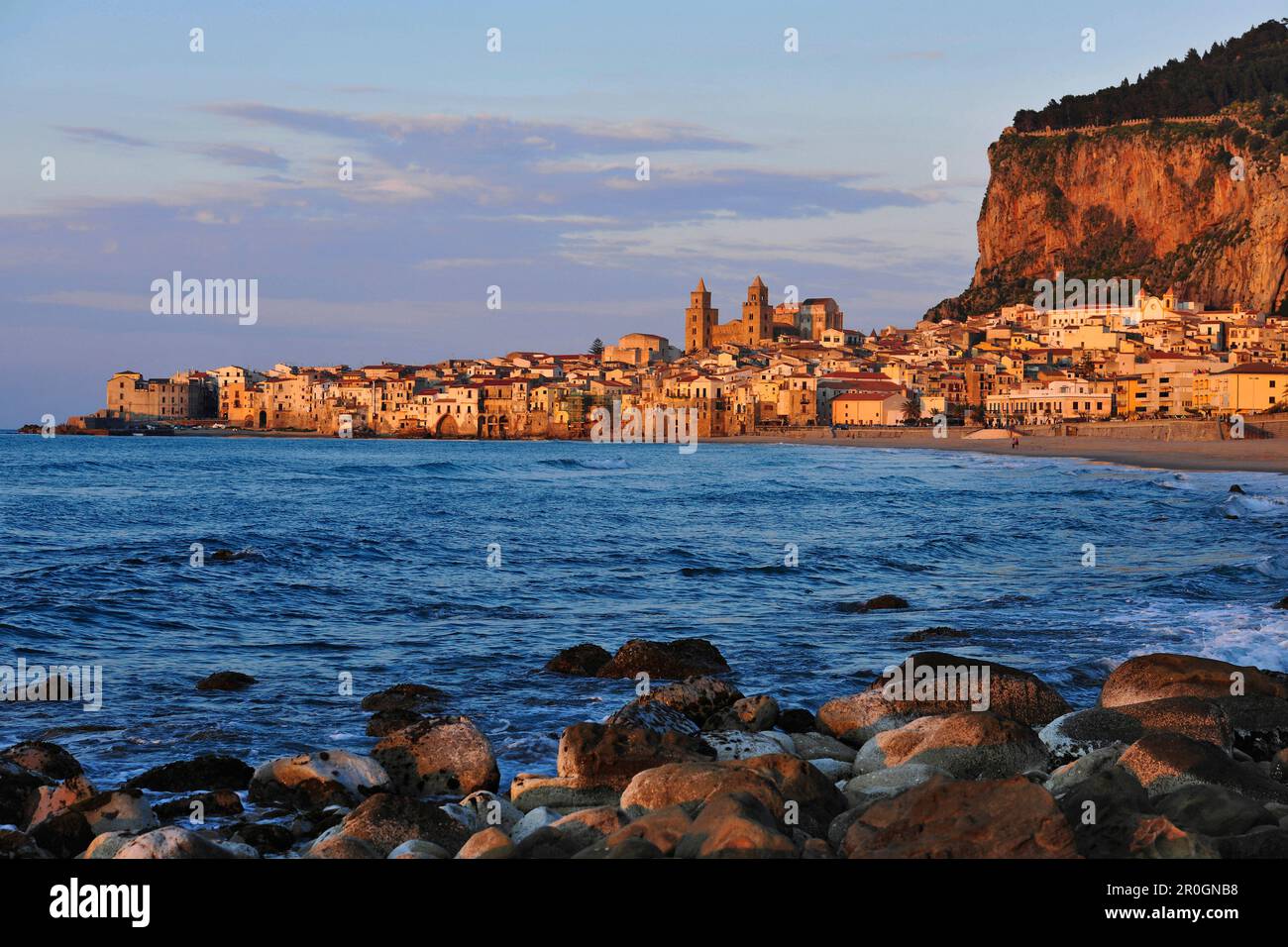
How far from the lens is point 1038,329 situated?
488ft

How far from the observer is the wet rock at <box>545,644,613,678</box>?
12.9 meters

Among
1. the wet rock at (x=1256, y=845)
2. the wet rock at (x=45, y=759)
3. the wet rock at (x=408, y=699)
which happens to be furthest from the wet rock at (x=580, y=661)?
the wet rock at (x=1256, y=845)

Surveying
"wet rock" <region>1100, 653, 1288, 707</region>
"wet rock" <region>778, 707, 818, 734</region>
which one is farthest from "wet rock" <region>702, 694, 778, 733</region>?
"wet rock" <region>1100, 653, 1288, 707</region>

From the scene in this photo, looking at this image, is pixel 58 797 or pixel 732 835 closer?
pixel 732 835

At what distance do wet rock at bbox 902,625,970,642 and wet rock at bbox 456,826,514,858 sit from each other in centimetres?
919

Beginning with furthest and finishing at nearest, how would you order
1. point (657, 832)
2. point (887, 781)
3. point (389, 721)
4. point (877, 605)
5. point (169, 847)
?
1. point (877, 605)
2. point (389, 721)
3. point (887, 781)
4. point (169, 847)
5. point (657, 832)

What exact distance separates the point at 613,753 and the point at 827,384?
118m

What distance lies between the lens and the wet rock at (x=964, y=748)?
8.12 meters

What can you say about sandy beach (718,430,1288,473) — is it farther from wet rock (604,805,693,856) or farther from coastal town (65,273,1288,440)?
wet rock (604,805,693,856)

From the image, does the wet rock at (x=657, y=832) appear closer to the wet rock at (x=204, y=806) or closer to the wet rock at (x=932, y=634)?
the wet rock at (x=204, y=806)

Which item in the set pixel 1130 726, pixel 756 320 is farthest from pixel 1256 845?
pixel 756 320

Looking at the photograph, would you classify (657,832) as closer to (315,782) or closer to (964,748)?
(964,748)

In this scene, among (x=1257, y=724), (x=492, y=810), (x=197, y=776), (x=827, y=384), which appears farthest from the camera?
(x=827, y=384)

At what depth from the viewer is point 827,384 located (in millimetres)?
123938
